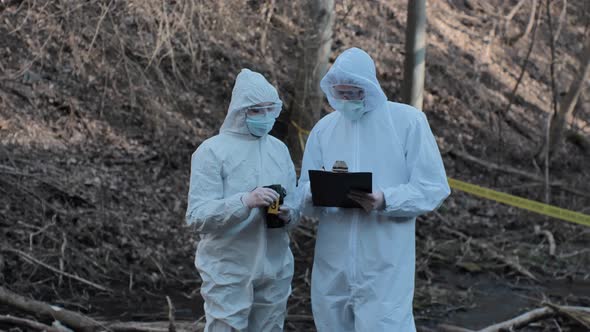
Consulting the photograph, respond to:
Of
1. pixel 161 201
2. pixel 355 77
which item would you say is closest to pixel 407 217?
pixel 355 77

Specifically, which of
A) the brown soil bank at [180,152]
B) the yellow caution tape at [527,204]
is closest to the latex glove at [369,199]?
the brown soil bank at [180,152]

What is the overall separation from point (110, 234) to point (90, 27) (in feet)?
8.76

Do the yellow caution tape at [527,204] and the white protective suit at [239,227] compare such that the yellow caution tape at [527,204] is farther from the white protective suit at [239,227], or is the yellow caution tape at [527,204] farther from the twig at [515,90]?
the white protective suit at [239,227]

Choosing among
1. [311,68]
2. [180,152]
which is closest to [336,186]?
[311,68]

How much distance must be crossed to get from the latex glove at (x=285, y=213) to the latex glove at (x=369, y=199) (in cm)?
38

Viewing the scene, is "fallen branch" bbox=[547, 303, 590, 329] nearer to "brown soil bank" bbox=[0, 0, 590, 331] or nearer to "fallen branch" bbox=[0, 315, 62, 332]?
"brown soil bank" bbox=[0, 0, 590, 331]

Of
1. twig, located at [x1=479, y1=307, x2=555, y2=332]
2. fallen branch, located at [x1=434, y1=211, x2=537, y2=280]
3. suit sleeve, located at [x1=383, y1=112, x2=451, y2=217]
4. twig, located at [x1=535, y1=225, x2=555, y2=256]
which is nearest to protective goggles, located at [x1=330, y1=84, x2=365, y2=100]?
suit sleeve, located at [x1=383, y1=112, x2=451, y2=217]

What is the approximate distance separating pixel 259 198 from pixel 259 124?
469mm

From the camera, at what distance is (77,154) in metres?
11.1

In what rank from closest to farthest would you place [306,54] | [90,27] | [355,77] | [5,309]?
[355,77] < [5,309] < [90,27] < [306,54]

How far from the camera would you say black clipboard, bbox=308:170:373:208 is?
4.50m

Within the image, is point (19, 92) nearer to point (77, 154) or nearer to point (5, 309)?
point (77, 154)

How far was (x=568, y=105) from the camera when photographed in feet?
46.8

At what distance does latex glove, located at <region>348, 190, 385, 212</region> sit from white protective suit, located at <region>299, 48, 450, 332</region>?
4 cm
